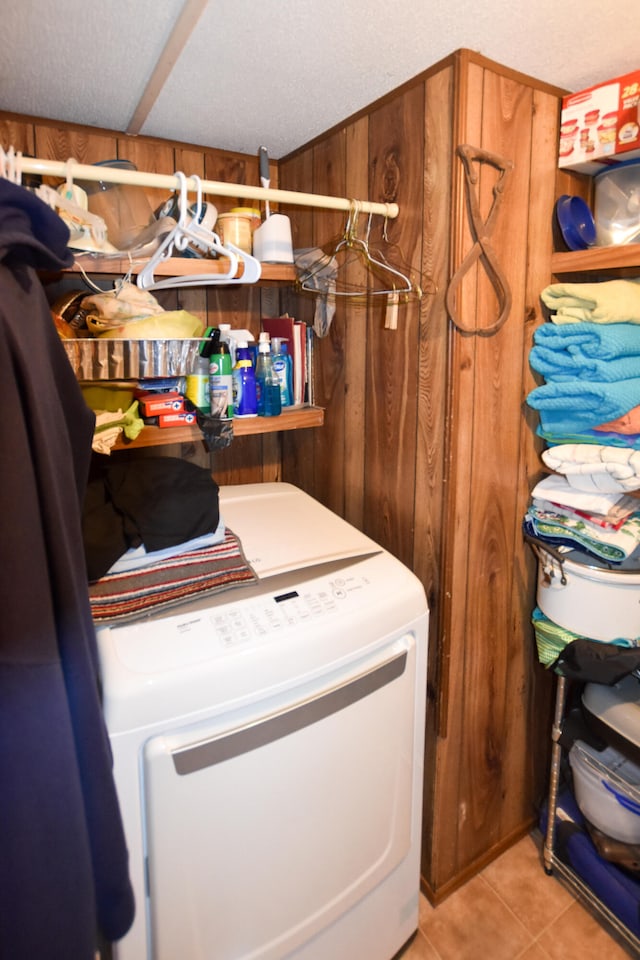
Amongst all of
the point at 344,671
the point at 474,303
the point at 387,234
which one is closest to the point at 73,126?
the point at 387,234

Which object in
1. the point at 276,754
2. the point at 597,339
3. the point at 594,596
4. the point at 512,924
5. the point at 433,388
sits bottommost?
the point at 512,924

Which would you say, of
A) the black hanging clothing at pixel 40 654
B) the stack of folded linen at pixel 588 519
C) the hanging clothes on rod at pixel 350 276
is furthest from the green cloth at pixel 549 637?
the black hanging clothing at pixel 40 654

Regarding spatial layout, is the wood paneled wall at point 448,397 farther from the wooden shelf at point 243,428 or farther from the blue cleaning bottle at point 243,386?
the blue cleaning bottle at point 243,386

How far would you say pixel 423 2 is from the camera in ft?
3.20

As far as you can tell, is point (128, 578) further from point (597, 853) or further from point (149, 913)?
point (597, 853)

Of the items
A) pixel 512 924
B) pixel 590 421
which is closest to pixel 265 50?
pixel 590 421

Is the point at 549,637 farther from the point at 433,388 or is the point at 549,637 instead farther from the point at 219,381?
the point at 219,381

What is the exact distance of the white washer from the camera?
94 centimetres

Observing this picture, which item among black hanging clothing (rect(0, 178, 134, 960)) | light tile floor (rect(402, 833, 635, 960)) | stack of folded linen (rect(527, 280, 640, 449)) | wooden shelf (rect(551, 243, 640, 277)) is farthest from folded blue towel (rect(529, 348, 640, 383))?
light tile floor (rect(402, 833, 635, 960))

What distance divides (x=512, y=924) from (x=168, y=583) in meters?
1.34

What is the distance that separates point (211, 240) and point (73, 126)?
0.70m

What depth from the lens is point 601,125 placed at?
1246 millimetres

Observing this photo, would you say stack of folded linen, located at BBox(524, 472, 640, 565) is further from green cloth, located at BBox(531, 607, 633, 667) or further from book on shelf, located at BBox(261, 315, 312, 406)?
book on shelf, located at BBox(261, 315, 312, 406)

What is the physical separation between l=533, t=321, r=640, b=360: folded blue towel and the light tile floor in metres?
1.47
